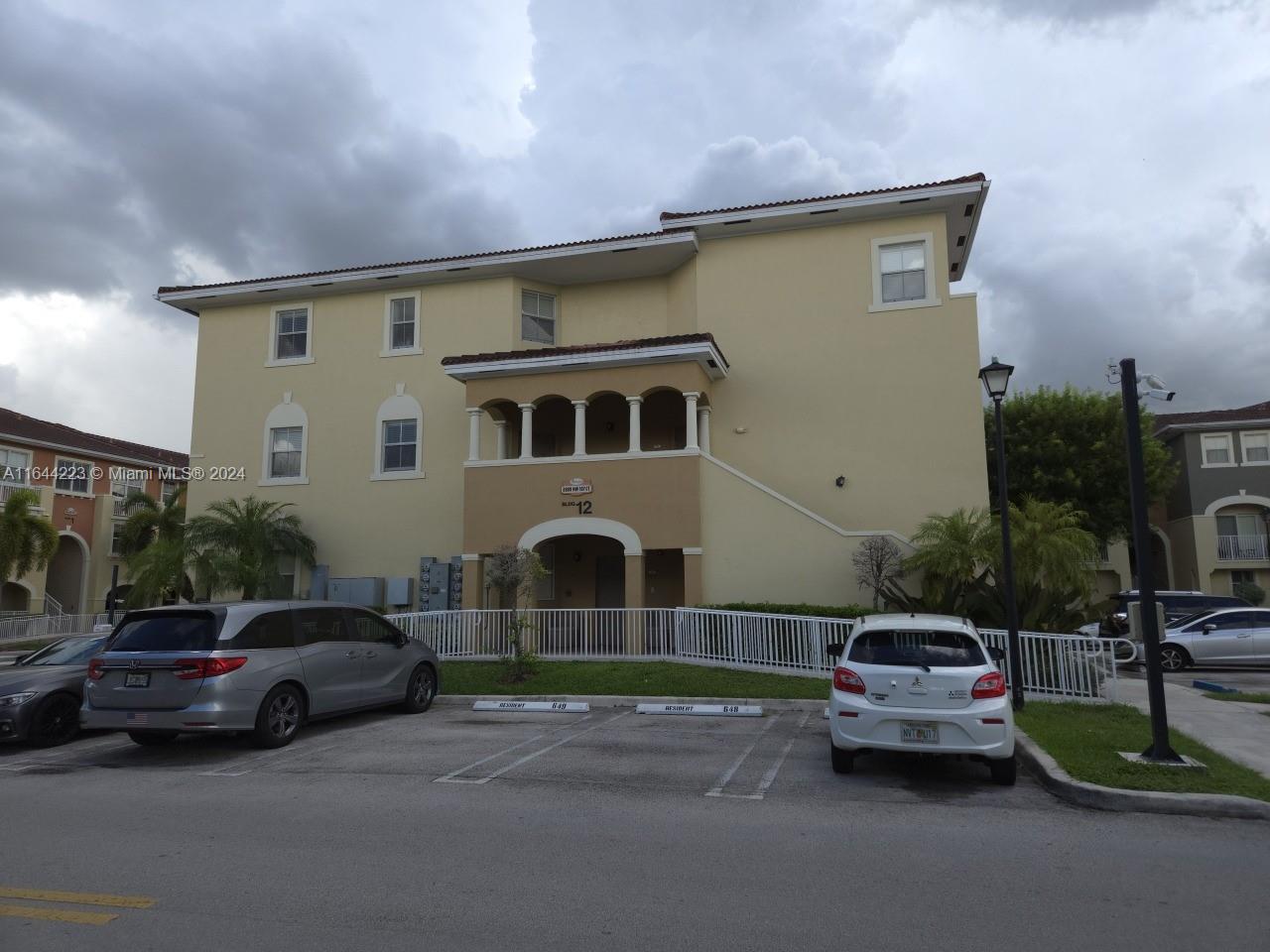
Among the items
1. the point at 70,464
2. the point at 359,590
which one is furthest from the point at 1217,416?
the point at 70,464

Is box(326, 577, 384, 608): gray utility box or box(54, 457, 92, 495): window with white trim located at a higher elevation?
box(54, 457, 92, 495): window with white trim

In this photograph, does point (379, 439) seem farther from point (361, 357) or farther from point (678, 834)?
point (678, 834)

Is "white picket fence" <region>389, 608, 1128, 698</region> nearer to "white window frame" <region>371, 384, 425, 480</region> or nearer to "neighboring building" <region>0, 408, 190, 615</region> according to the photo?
"white window frame" <region>371, 384, 425, 480</region>

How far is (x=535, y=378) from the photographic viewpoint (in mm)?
19938

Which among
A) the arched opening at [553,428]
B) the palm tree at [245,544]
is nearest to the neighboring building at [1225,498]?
the arched opening at [553,428]

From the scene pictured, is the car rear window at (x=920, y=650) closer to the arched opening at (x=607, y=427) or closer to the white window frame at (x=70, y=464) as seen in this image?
the arched opening at (x=607, y=427)

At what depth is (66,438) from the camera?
130 feet

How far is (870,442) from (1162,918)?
50.8 ft

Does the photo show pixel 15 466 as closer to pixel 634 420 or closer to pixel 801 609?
pixel 634 420

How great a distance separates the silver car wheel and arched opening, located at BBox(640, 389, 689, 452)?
12.5 m

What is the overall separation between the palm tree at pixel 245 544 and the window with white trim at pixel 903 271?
15.8 meters

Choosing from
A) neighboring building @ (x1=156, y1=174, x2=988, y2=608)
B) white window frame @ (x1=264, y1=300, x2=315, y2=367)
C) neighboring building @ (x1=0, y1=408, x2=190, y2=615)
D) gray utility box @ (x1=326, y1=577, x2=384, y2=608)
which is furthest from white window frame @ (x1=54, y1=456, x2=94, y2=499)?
gray utility box @ (x1=326, y1=577, x2=384, y2=608)

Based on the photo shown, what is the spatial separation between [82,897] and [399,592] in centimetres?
1690

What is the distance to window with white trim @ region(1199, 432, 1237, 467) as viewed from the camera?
3441cm
